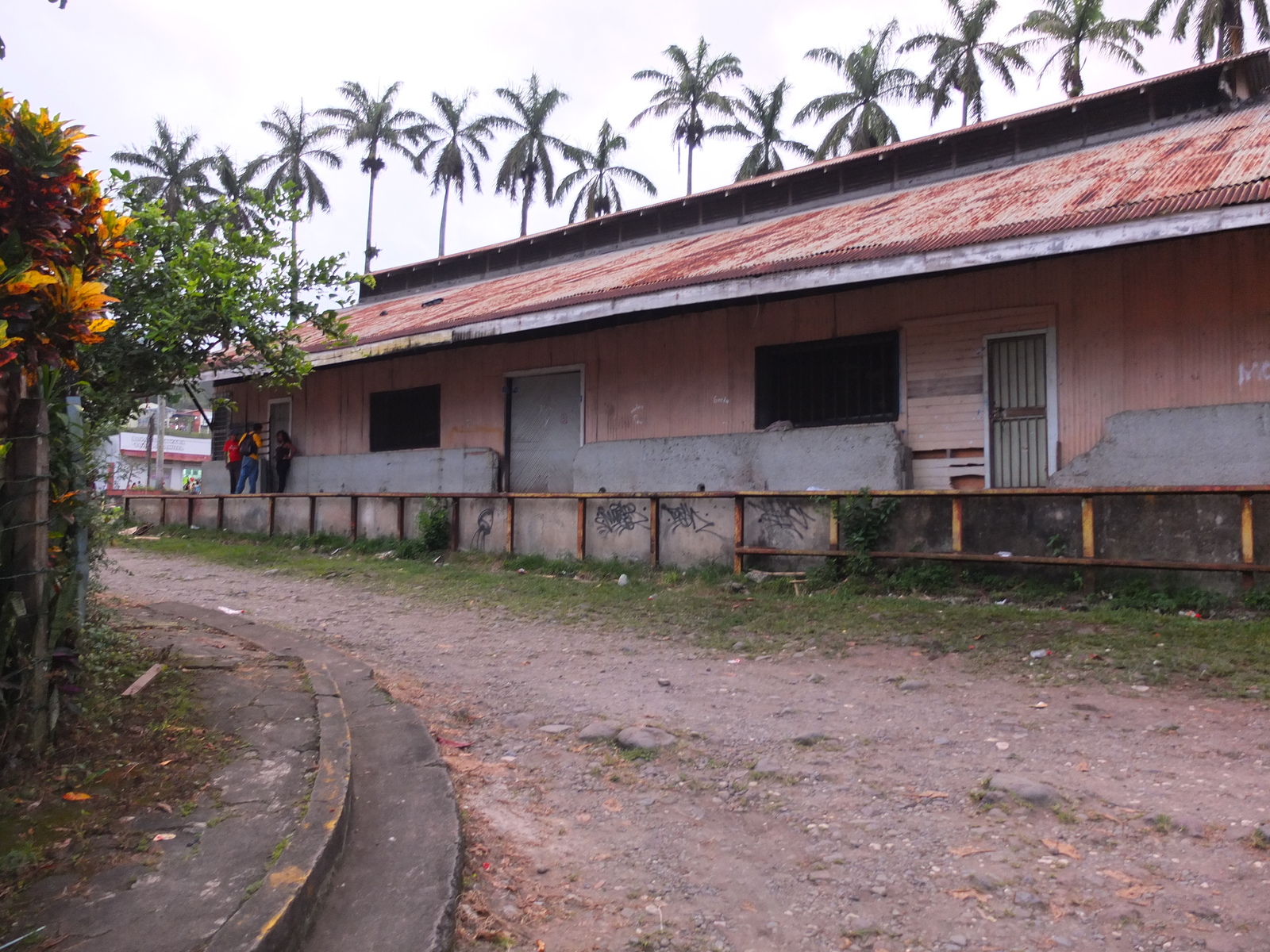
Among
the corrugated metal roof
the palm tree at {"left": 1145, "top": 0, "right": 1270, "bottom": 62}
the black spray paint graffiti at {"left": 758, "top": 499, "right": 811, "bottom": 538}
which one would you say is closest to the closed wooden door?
the corrugated metal roof

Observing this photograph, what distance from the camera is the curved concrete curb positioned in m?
2.22

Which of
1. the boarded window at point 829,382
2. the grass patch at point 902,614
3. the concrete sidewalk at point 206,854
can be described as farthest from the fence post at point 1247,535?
the concrete sidewalk at point 206,854

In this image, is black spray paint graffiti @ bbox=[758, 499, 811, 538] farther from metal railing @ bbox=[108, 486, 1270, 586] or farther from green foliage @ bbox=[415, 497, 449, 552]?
green foliage @ bbox=[415, 497, 449, 552]

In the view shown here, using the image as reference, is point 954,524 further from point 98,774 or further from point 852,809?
point 98,774

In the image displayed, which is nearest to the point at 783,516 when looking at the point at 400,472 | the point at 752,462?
the point at 752,462

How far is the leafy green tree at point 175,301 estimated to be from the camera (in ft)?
14.9

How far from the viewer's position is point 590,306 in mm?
9836

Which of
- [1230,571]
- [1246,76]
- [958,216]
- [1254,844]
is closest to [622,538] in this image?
[958,216]

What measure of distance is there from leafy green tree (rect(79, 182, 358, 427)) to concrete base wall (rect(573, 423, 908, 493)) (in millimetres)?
5645

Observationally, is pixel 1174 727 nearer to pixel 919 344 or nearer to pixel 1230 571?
pixel 1230 571

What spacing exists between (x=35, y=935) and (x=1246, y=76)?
13.2 metres

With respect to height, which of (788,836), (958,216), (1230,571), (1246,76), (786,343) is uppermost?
(1246,76)

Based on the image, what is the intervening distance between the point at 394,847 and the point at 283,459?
13.6m

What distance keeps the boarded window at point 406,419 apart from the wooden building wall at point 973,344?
5.14 ft
